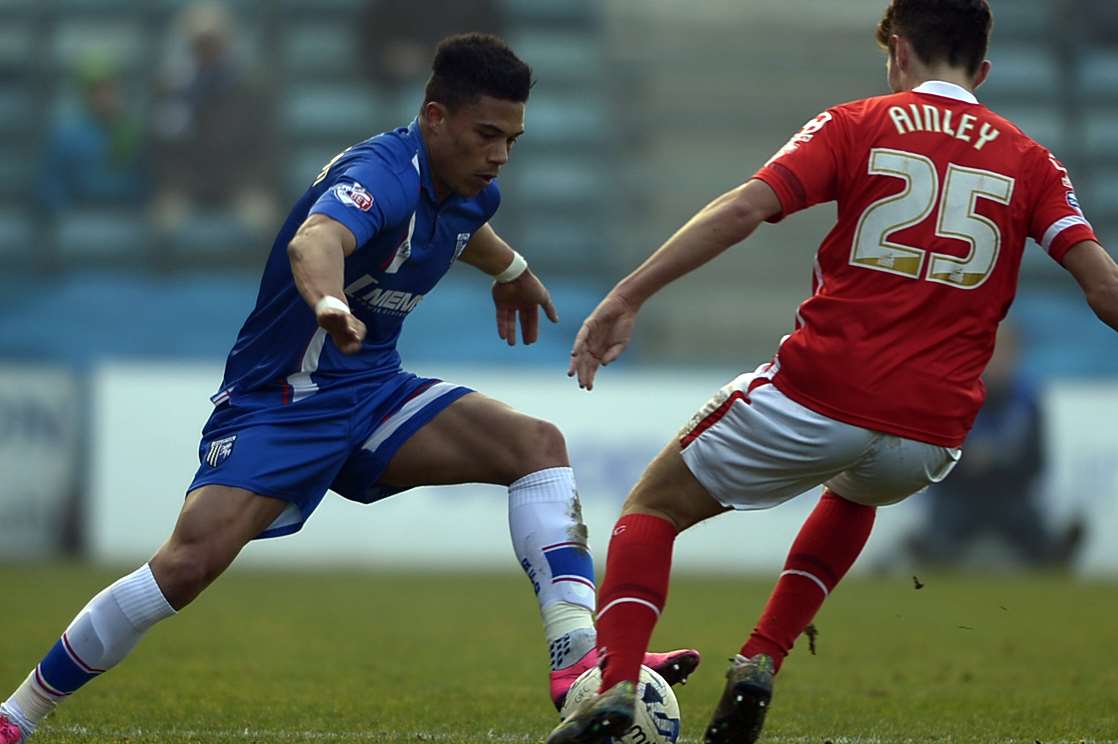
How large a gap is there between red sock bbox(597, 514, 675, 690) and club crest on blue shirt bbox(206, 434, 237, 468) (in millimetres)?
1208

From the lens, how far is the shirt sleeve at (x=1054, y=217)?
439 cm

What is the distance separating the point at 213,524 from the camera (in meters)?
4.71

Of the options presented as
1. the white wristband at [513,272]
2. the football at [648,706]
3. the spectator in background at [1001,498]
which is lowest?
the spectator in background at [1001,498]

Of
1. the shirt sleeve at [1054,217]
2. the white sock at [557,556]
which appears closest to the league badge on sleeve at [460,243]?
the white sock at [557,556]

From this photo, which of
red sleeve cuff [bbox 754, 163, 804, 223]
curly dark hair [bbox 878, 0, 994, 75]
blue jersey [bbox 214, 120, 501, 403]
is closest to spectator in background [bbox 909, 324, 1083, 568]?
blue jersey [bbox 214, 120, 501, 403]

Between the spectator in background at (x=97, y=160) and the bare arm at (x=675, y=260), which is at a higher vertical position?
the bare arm at (x=675, y=260)

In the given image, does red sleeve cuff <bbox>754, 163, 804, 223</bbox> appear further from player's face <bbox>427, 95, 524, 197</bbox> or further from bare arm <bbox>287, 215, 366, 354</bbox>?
Answer: bare arm <bbox>287, 215, 366, 354</bbox>

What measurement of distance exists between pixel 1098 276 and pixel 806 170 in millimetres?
843

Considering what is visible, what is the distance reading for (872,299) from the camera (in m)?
4.34

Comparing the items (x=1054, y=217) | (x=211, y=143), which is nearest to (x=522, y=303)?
(x=1054, y=217)

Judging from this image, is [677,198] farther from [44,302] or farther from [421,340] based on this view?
[44,302]

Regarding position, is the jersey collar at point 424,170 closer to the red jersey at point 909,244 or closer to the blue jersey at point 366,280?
the blue jersey at point 366,280

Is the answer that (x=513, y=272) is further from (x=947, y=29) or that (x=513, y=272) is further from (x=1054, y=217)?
(x=1054, y=217)

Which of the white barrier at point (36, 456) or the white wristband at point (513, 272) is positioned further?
the white barrier at point (36, 456)
